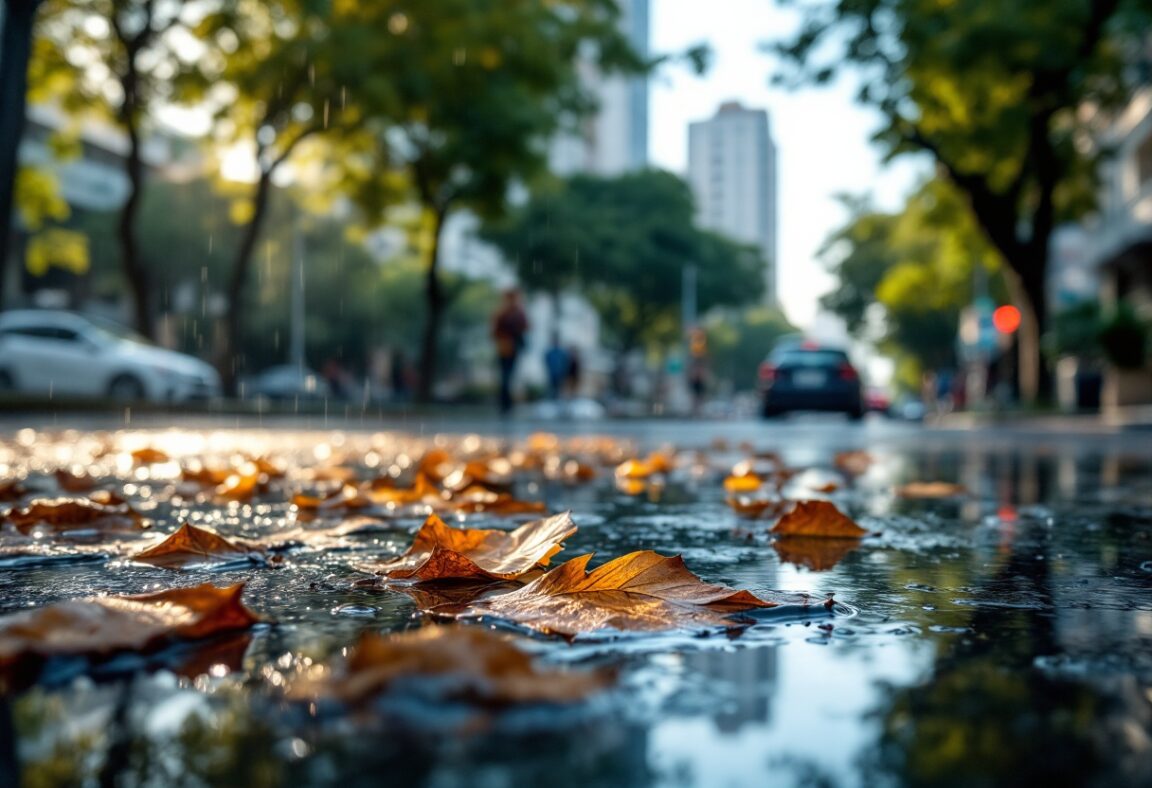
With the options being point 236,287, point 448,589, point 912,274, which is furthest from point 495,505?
point 912,274

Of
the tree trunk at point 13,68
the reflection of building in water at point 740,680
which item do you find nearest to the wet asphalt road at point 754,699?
the reflection of building in water at point 740,680

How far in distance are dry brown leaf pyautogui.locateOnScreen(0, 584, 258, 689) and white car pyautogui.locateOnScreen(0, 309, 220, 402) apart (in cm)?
1861

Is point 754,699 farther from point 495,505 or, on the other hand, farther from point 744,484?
point 744,484

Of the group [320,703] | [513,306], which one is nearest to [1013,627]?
[320,703]

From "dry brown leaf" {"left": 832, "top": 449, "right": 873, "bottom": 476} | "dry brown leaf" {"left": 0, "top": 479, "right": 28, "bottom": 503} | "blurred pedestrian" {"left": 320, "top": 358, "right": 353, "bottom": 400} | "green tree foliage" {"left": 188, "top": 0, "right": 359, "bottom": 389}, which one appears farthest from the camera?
"blurred pedestrian" {"left": 320, "top": 358, "right": 353, "bottom": 400}

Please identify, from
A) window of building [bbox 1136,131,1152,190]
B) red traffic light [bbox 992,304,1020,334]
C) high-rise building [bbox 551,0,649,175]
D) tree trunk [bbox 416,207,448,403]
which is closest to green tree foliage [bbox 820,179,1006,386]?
red traffic light [bbox 992,304,1020,334]

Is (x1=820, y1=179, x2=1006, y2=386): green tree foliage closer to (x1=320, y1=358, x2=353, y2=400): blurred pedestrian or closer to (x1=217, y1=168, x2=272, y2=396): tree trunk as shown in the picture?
(x1=217, y1=168, x2=272, y2=396): tree trunk

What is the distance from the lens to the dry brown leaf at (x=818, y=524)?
8.34 ft

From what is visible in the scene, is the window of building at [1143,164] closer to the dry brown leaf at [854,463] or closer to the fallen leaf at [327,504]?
the dry brown leaf at [854,463]

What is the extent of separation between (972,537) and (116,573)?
1822 mm

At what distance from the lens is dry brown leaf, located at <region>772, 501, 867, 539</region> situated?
8.34 feet

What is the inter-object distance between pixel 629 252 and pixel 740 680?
4937 centimetres

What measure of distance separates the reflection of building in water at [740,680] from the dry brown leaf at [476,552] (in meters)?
0.53

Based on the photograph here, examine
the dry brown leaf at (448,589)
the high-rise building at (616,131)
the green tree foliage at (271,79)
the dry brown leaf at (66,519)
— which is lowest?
the dry brown leaf at (448,589)
